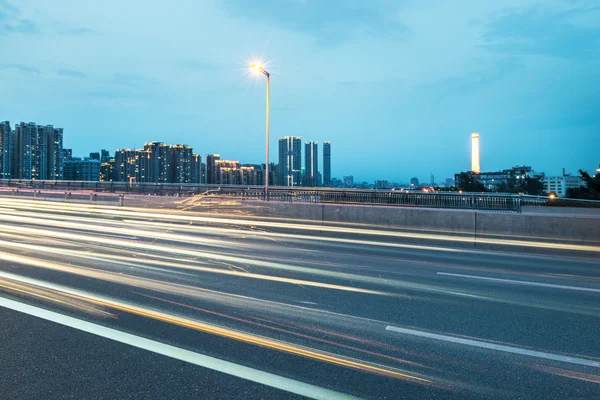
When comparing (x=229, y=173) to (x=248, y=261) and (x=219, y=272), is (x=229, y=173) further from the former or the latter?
(x=219, y=272)

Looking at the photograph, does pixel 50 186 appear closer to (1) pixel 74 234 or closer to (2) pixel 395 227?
(1) pixel 74 234

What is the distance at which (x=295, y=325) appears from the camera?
5.44 metres

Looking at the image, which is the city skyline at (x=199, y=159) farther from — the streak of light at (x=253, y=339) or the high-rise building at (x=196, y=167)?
the streak of light at (x=253, y=339)

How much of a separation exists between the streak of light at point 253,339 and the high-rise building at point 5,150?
154776 mm

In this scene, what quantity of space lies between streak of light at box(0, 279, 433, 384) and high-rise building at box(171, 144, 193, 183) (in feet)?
550

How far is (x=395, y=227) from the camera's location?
16641mm

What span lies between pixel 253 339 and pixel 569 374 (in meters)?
3.42

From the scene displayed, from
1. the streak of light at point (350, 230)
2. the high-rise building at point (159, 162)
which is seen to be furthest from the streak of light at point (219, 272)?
the high-rise building at point (159, 162)

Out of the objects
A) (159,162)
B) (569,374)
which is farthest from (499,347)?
(159,162)

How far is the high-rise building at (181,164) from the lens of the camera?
551 feet

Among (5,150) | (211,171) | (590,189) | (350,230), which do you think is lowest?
(350,230)

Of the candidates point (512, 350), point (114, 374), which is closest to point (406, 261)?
point (512, 350)

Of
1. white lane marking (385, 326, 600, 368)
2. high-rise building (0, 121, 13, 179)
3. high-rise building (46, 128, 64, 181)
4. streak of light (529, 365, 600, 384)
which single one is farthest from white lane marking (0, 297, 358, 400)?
high-rise building (46, 128, 64, 181)

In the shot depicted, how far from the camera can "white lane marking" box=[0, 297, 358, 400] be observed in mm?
3703
